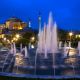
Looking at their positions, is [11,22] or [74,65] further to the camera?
[11,22]

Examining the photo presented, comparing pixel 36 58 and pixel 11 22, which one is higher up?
pixel 11 22

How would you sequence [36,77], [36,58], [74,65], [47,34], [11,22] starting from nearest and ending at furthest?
1. [36,77]
2. [74,65]
3. [36,58]
4. [47,34]
5. [11,22]

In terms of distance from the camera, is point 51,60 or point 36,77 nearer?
point 36,77

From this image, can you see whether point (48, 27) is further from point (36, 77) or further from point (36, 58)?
point (36, 77)

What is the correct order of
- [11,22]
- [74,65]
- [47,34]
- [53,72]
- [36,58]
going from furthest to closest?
[11,22], [47,34], [36,58], [74,65], [53,72]

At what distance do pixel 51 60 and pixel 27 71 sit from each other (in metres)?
2.25

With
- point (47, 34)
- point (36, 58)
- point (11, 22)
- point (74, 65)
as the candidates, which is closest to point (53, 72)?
point (74, 65)

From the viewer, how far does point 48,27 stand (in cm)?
2408

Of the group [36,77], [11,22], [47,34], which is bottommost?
[36,77]

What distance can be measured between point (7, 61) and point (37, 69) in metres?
3.50

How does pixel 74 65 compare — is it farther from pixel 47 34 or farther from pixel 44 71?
pixel 47 34

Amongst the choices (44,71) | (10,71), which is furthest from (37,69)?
(10,71)

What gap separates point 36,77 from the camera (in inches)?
526

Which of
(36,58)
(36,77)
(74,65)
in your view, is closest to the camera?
(36,77)
